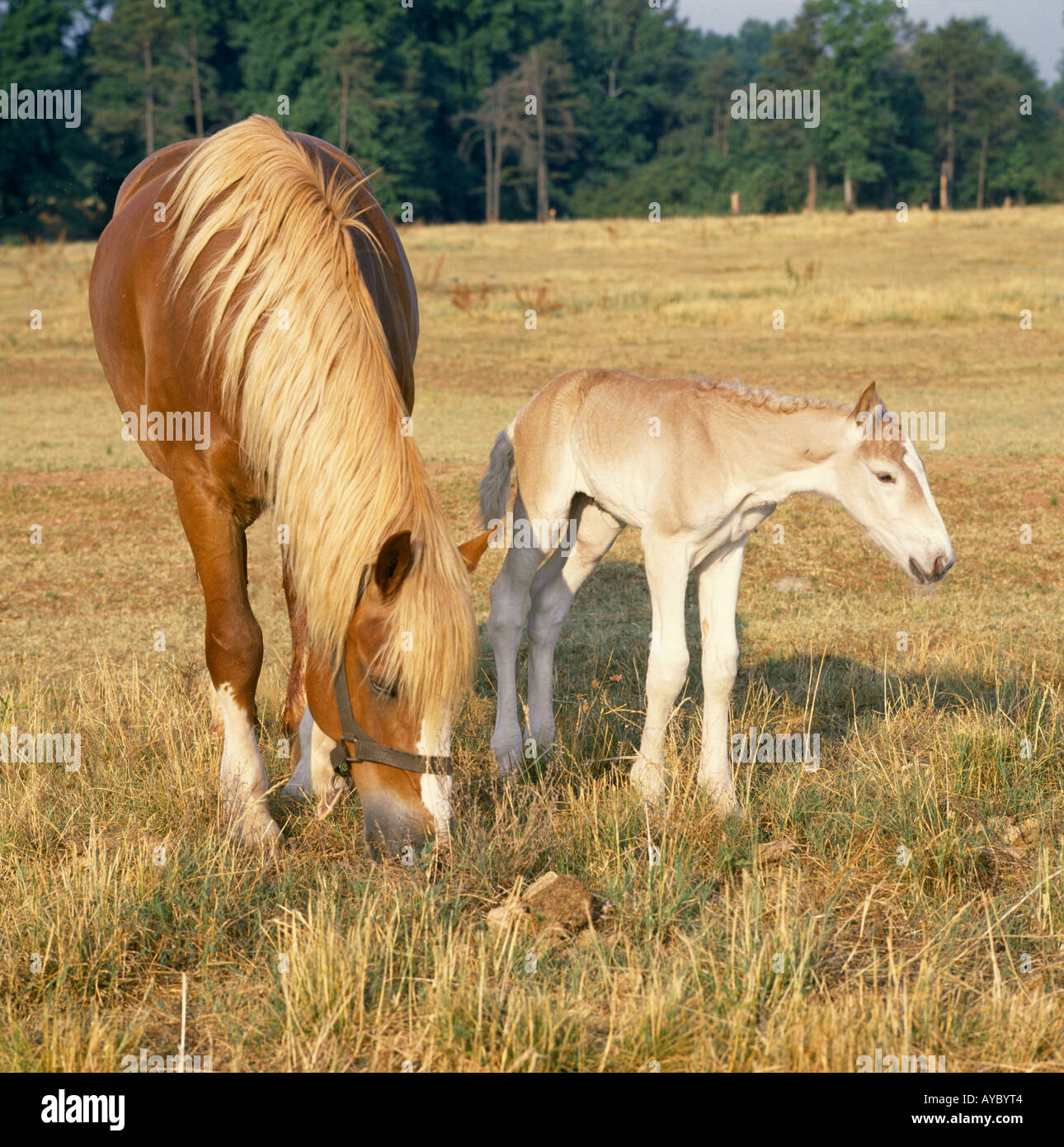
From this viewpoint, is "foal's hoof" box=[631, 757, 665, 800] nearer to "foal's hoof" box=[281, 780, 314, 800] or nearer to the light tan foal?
the light tan foal

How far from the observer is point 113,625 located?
680cm

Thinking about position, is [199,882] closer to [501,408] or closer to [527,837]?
[527,837]

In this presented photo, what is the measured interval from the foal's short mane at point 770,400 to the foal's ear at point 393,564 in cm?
145

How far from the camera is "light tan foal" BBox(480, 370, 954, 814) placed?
380 centimetres

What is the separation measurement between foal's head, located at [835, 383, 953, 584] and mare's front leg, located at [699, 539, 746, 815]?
54cm

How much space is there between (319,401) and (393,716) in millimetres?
949

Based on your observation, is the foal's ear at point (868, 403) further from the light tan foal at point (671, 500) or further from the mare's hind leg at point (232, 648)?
the mare's hind leg at point (232, 648)

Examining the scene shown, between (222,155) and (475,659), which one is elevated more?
(222,155)

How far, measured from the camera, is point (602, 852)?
3.82 metres

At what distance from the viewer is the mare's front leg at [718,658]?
13.7ft

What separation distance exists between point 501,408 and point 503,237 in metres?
28.9

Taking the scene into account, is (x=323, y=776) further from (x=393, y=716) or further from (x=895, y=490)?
(x=895, y=490)

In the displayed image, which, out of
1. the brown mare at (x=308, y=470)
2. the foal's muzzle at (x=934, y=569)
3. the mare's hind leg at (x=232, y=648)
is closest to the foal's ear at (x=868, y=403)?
the foal's muzzle at (x=934, y=569)
